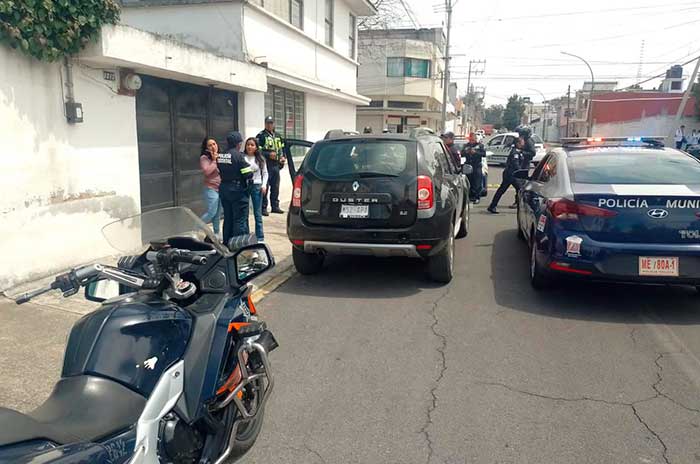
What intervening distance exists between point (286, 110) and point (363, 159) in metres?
7.96

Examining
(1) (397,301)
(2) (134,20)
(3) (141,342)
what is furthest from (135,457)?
(2) (134,20)

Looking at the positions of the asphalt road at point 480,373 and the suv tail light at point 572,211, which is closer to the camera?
the asphalt road at point 480,373

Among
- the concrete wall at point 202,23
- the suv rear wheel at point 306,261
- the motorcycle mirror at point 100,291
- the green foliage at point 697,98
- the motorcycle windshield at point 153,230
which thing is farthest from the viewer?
the green foliage at point 697,98

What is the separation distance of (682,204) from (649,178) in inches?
21.3

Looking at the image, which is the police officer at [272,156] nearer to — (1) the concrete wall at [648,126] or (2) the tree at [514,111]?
(1) the concrete wall at [648,126]

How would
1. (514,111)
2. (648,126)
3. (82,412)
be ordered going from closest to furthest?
(82,412), (648,126), (514,111)

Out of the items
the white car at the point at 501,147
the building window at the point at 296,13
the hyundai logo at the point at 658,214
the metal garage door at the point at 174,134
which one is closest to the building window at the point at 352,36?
the building window at the point at 296,13

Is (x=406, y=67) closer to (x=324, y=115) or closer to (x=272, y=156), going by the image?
(x=324, y=115)

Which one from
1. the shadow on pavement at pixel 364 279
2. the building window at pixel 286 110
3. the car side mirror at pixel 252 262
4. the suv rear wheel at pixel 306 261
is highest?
the building window at pixel 286 110

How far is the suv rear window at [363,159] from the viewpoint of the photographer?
5914mm

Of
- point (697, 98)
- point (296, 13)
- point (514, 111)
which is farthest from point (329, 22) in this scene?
point (514, 111)

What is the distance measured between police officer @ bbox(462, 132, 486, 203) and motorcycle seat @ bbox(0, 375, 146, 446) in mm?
11652

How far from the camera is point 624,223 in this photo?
496 cm

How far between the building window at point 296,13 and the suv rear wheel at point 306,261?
811cm
